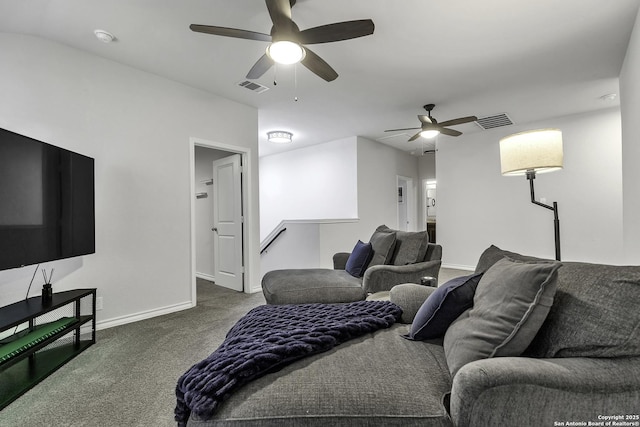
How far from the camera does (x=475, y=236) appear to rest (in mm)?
5602

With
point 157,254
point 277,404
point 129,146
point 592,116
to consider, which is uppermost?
point 592,116

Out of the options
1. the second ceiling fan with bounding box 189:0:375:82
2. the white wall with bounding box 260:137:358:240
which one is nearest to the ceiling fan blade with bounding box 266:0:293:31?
the second ceiling fan with bounding box 189:0:375:82

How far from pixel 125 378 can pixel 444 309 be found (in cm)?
203

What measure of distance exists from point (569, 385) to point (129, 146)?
143 inches

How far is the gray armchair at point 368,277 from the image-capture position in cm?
253

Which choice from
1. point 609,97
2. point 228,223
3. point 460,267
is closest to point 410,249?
point 228,223

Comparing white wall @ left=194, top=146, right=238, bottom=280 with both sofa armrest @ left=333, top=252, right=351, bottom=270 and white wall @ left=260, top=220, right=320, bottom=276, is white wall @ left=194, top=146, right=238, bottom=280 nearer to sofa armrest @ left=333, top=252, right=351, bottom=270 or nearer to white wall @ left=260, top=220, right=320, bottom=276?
white wall @ left=260, top=220, right=320, bottom=276

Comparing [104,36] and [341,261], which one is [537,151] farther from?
[104,36]

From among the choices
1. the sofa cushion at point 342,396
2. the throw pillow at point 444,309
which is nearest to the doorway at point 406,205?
the throw pillow at point 444,309

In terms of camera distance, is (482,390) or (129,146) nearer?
(482,390)

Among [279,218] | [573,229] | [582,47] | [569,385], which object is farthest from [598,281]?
[279,218]

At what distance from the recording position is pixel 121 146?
3.03 metres

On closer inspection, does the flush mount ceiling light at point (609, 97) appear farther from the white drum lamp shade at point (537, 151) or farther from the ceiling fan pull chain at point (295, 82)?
the ceiling fan pull chain at point (295, 82)

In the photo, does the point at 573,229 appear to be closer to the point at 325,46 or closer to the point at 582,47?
the point at 582,47
